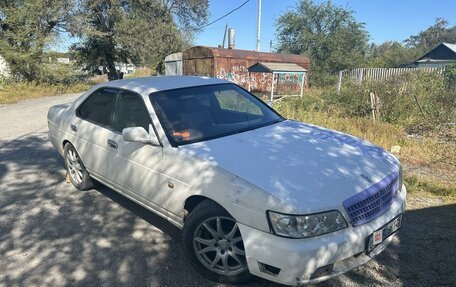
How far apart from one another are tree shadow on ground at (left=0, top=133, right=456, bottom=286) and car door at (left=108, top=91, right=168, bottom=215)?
46 centimetres

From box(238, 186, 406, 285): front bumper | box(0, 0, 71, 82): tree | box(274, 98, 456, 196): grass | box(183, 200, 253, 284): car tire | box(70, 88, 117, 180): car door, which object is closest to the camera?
box(238, 186, 406, 285): front bumper

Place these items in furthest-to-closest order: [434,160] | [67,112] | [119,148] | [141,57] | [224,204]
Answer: [141,57]
[434,160]
[67,112]
[119,148]
[224,204]

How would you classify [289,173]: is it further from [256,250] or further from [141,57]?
[141,57]

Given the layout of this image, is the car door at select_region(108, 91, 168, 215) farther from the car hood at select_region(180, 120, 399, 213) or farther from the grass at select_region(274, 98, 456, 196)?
the grass at select_region(274, 98, 456, 196)

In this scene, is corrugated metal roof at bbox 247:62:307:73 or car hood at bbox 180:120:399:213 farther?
corrugated metal roof at bbox 247:62:307:73

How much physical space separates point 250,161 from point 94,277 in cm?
165

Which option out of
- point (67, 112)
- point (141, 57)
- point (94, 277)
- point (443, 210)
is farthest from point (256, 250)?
point (141, 57)

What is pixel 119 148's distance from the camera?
149 inches

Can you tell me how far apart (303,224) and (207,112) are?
181cm

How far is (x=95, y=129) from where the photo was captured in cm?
427

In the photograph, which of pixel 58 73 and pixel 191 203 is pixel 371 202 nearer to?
pixel 191 203

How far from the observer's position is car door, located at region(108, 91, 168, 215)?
336cm

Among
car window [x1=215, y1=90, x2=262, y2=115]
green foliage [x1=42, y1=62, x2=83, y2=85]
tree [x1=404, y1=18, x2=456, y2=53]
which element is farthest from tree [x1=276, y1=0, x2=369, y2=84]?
tree [x1=404, y1=18, x2=456, y2=53]

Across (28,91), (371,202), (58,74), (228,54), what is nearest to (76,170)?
(371,202)
